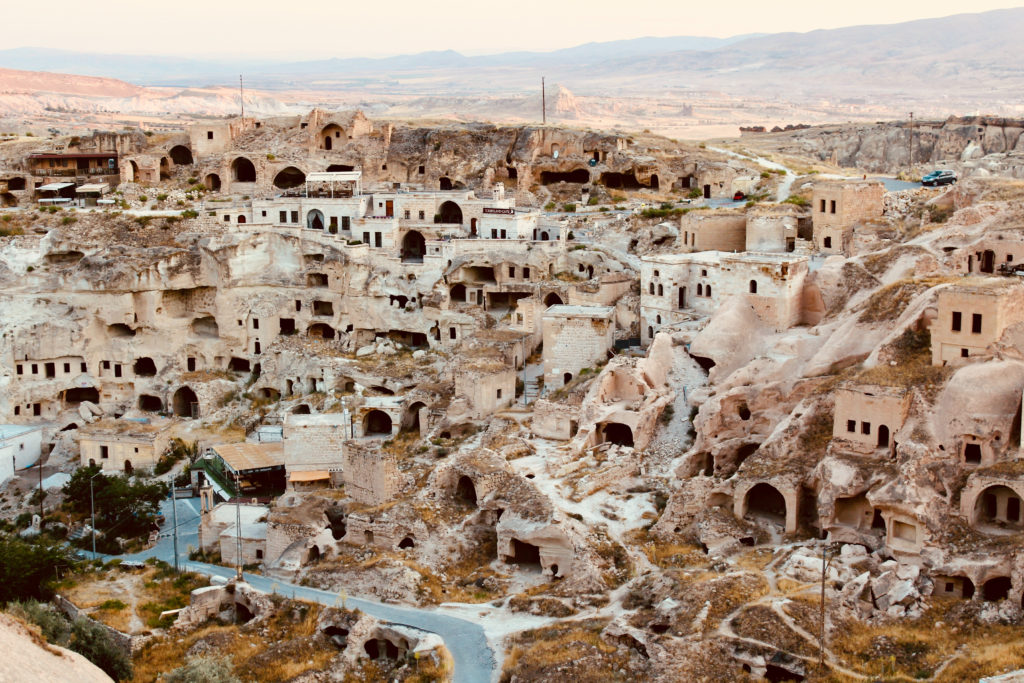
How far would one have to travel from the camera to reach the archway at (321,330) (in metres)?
A: 56.8

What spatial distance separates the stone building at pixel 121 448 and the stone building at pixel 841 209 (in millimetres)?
25464

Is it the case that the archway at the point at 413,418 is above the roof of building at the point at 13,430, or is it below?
above

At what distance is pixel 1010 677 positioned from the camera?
24969 mm

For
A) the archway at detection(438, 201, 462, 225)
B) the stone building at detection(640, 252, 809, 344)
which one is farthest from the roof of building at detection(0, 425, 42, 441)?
the stone building at detection(640, 252, 809, 344)

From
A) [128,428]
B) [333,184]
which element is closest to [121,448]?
[128,428]

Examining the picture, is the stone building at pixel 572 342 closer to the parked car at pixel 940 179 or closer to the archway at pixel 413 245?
the archway at pixel 413 245

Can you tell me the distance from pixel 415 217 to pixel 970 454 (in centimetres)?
3256

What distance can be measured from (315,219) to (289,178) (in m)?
9.35

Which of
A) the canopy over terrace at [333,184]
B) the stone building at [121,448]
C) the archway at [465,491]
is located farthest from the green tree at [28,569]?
the canopy over terrace at [333,184]

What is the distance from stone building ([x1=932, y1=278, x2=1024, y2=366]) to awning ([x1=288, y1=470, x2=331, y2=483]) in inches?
772

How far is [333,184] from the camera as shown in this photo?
63844 millimetres

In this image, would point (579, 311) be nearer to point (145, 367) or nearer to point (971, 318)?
point (971, 318)

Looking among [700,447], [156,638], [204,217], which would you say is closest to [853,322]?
[700,447]

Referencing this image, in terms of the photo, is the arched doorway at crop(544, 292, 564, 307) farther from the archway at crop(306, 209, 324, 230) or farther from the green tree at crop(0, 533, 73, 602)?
the green tree at crop(0, 533, 73, 602)
